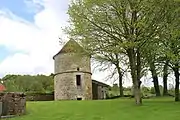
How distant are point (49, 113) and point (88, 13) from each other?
31.4 ft

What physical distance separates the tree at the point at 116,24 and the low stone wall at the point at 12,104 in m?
7.89

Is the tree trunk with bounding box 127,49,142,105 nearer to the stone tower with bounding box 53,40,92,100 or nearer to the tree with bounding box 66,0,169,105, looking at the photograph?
the tree with bounding box 66,0,169,105

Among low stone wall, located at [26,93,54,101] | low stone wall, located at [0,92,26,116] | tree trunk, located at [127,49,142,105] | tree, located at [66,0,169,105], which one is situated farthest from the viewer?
low stone wall, located at [26,93,54,101]

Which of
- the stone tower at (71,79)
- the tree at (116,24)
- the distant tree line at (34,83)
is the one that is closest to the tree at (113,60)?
the tree at (116,24)

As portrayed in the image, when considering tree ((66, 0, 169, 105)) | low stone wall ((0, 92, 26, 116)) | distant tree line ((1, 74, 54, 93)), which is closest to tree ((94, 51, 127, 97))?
tree ((66, 0, 169, 105))

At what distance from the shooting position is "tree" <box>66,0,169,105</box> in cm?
2953

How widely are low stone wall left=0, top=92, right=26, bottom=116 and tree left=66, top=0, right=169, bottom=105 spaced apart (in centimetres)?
789

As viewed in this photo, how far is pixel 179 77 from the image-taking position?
3553 centimetres

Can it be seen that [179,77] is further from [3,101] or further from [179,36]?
[3,101]

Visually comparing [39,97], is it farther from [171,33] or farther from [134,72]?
[171,33]

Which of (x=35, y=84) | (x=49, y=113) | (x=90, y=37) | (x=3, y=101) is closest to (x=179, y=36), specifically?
(x=90, y=37)

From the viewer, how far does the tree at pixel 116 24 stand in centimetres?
2953

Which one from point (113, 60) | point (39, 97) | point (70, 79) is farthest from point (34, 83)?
point (113, 60)

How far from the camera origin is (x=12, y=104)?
2577 centimetres
